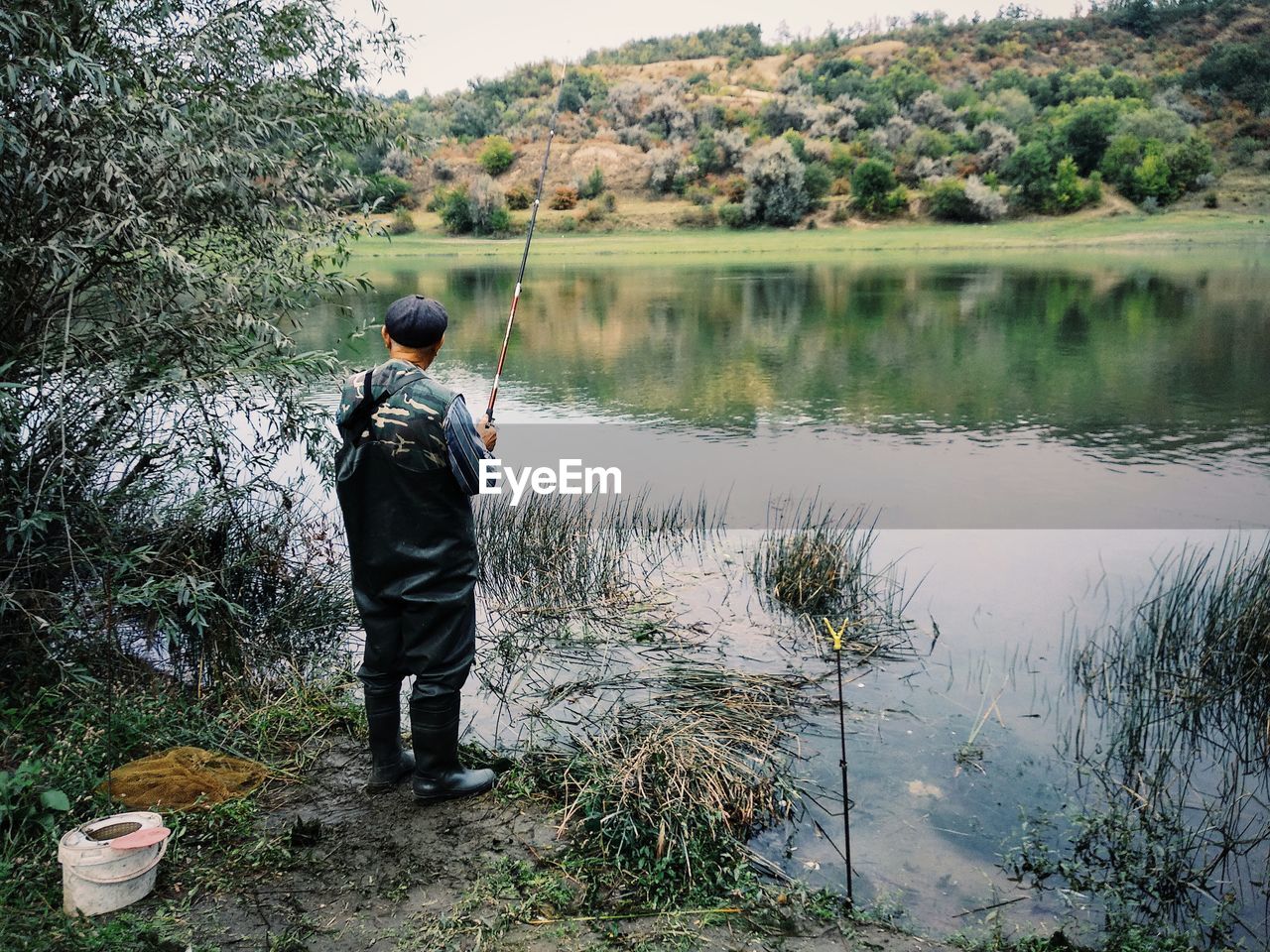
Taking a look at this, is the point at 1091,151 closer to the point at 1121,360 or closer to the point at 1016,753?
the point at 1121,360

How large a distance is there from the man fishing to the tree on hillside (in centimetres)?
127

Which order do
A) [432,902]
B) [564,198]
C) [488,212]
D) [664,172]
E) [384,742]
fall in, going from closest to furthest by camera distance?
[432,902]
[384,742]
[488,212]
[564,198]
[664,172]

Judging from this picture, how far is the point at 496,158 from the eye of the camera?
70375 mm

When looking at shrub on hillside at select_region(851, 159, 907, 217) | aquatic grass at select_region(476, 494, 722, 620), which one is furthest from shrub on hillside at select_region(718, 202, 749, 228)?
aquatic grass at select_region(476, 494, 722, 620)

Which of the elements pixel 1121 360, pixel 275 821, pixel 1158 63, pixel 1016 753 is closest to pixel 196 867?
pixel 275 821

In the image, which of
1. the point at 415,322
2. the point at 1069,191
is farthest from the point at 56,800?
the point at 1069,191

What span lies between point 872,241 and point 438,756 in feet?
205

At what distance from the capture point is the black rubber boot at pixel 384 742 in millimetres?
3801

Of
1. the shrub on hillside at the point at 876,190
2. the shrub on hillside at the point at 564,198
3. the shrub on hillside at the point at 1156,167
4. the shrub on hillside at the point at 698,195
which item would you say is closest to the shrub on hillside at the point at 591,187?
the shrub on hillside at the point at 564,198

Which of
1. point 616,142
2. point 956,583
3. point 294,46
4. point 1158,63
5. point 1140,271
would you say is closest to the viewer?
point 294,46

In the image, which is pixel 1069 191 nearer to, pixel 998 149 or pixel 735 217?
pixel 998 149

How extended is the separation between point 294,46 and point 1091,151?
77342 millimetres

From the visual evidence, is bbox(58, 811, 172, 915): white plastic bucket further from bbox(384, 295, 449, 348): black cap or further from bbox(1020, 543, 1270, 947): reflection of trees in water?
bbox(1020, 543, 1270, 947): reflection of trees in water

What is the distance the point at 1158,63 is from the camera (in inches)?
4075
